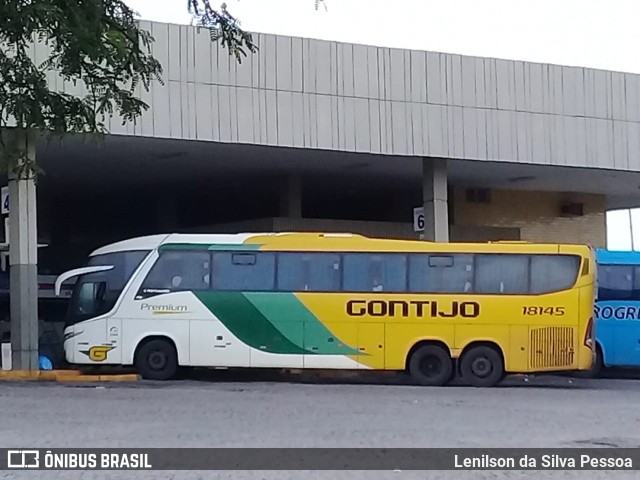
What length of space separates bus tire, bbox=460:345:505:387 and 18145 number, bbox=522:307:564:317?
39.7 inches

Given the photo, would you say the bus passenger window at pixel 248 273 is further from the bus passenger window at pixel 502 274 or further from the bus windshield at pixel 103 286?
the bus passenger window at pixel 502 274

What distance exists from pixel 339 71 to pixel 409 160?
11.3 ft

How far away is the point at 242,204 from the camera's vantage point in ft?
123

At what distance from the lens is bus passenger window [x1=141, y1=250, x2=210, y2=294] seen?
23.2 m

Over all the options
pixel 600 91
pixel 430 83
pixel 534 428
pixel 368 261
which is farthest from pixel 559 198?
pixel 534 428

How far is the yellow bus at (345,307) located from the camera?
76.0 ft

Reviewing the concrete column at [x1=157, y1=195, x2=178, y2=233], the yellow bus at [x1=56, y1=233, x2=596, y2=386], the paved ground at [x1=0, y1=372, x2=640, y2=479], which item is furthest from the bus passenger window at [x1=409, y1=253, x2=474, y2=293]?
the concrete column at [x1=157, y1=195, x2=178, y2=233]

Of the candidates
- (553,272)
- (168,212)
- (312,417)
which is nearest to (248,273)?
(553,272)

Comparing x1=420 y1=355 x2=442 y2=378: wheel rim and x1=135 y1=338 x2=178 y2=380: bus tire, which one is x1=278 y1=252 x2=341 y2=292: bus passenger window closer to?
x1=420 y1=355 x2=442 y2=378: wheel rim

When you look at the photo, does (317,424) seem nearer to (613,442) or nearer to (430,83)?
(613,442)

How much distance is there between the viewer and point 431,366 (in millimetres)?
23359

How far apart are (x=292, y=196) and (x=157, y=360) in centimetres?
915

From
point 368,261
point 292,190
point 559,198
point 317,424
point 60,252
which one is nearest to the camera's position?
point 317,424

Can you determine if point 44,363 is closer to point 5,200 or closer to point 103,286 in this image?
point 103,286
